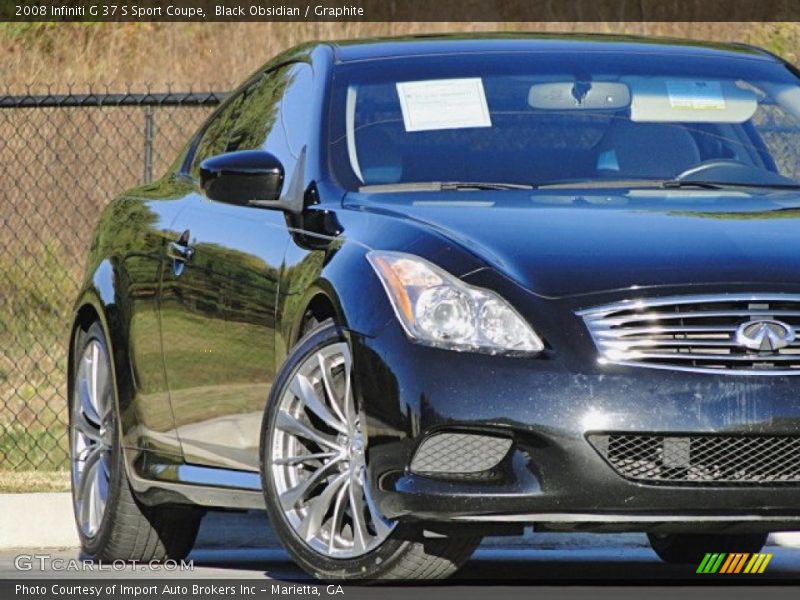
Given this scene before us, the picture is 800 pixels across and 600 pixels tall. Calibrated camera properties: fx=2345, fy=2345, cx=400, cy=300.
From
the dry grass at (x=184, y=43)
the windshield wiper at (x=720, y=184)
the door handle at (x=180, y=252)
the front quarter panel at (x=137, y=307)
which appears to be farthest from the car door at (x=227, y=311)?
the dry grass at (x=184, y=43)

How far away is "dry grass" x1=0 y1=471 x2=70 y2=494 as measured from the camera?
1036 centimetres

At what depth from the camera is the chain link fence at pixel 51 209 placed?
641 inches

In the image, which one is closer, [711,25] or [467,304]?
[467,304]

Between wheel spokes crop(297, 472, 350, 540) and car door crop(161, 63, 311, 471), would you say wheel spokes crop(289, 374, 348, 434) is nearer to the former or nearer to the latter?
wheel spokes crop(297, 472, 350, 540)

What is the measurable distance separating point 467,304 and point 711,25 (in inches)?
563

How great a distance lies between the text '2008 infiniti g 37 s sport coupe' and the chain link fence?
24.9 ft

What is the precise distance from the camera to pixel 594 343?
19.9 ft

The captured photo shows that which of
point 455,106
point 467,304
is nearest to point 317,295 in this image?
point 467,304

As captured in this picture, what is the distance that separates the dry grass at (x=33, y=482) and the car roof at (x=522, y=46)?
3093mm

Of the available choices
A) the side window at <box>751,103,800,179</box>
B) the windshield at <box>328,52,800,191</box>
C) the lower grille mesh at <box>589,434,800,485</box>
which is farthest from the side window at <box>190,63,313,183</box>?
the lower grille mesh at <box>589,434,800,485</box>

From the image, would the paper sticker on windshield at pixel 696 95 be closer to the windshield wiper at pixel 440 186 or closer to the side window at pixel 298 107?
the windshield wiper at pixel 440 186

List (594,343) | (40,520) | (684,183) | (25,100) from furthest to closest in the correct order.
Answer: (25,100)
(40,520)
(684,183)
(594,343)

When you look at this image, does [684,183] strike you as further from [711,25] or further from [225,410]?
[711,25]

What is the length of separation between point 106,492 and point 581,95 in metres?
2.32
